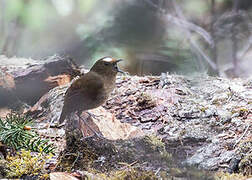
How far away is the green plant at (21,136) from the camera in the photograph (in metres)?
1.38

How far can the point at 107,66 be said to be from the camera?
4.52ft

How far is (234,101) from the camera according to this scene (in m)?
1.54

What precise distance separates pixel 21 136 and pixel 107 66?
403mm

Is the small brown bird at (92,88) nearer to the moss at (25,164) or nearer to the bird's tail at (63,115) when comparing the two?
the bird's tail at (63,115)

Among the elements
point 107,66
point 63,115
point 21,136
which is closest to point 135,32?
point 107,66

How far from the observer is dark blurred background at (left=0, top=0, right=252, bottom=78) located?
1.49 m

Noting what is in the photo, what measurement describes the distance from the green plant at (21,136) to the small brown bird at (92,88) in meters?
0.11

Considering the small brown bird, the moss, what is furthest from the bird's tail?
the moss

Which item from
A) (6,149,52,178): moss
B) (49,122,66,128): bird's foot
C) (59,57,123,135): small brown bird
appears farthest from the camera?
(49,122,66,128): bird's foot

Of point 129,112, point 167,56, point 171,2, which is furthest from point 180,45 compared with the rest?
point 129,112

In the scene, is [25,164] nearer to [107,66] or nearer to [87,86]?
[87,86]

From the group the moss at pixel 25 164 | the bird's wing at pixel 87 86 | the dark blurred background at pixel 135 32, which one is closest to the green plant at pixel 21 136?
the moss at pixel 25 164

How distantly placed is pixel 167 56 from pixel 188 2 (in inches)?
16.7

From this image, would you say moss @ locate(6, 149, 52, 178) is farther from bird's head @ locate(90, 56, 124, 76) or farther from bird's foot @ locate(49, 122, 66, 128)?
bird's head @ locate(90, 56, 124, 76)
